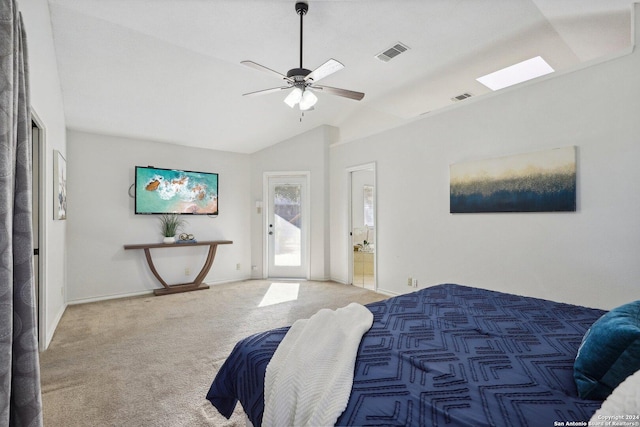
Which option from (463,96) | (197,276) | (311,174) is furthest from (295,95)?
(197,276)

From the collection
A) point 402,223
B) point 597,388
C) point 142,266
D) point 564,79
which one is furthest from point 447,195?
point 142,266

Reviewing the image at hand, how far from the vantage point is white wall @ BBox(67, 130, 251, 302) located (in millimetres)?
4445

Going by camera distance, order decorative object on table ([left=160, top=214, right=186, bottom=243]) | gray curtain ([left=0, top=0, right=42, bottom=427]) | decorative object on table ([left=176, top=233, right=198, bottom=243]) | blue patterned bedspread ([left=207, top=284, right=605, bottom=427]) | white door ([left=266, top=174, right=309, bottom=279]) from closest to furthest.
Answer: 1. blue patterned bedspread ([left=207, top=284, right=605, bottom=427])
2. gray curtain ([left=0, top=0, right=42, bottom=427])
3. decorative object on table ([left=160, top=214, right=186, bottom=243])
4. decorative object on table ([left=176, top=233, right=198, bottom=243])
5. white door ([left=266, top=174, right=309, bottom=279])

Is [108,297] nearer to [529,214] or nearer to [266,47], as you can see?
[266,47]

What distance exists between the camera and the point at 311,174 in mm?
5832

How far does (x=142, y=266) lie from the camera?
496cm

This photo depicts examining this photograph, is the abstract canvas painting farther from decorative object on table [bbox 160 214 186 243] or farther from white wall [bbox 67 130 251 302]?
decorative object on table [bbox 160 214 186 243]

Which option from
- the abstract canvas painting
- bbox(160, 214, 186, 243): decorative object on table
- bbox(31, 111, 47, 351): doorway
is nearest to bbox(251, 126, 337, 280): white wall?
bbox(160, 214, 186, 243): decorative object on table

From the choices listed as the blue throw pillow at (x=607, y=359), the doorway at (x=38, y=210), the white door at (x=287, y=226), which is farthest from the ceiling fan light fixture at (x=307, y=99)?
the white door at (x=287, y=226)

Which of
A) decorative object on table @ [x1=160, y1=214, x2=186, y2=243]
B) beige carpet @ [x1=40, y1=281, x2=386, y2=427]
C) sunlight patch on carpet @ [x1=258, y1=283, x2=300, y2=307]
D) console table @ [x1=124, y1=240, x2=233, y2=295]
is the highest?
decorative object on table @ [x1=160, y1=214, x2=186, y2=243]

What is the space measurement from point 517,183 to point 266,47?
2936 mm

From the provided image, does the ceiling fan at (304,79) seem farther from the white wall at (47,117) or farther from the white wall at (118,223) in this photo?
the white wall at (118,223)

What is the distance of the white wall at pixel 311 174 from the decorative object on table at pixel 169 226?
1.39 metres

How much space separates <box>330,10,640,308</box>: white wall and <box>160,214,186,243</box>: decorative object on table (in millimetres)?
3206
